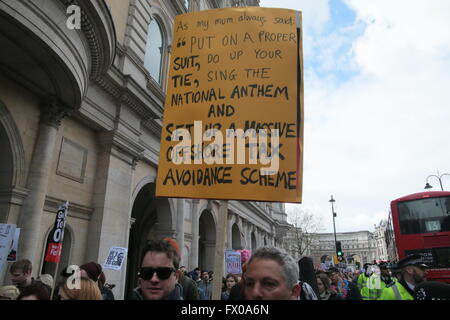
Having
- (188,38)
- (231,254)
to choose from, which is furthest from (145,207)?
(188,38)

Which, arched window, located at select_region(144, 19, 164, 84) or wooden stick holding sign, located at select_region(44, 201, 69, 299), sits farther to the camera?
arched window, located at select_region(144, 19, 164, 84)

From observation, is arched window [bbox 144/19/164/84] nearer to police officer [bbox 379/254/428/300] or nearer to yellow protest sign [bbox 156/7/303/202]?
yellow protest sign [bbox 156/7/303/202]

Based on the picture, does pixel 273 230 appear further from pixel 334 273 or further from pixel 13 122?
pixel 13 122

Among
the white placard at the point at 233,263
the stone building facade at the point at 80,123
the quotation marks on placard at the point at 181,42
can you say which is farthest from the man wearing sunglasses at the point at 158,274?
the white placard at the point at 233,263

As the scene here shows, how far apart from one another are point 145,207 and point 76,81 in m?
12.7

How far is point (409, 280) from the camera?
461 cm

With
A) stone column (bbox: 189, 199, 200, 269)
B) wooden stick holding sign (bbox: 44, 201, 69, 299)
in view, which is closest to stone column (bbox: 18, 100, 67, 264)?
wooden stick holding sign (bbox: 44, 201, 69, 299)

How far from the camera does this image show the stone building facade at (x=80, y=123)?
692cm

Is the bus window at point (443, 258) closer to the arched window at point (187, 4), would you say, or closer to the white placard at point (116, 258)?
the white placard at point (116, 258)

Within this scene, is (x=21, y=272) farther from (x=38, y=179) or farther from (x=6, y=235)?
(x=38, y=179)

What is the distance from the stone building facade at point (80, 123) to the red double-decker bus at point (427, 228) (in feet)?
31.8

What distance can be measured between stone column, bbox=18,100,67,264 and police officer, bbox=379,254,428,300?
7672 millimetres

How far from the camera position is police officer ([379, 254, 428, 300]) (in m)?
4.45
